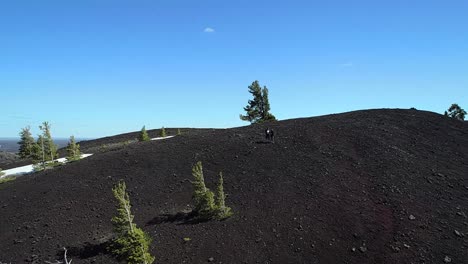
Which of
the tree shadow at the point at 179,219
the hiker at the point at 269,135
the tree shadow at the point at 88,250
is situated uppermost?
the hiker at the point at 269,135

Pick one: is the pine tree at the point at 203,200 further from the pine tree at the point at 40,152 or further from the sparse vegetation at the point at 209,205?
the pine tree at the point at 40,152

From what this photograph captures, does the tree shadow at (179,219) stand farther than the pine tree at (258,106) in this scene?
No

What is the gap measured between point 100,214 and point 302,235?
1189 cm

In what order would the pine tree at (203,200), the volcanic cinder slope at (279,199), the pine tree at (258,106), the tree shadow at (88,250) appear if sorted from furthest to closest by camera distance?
the pine tree at (258,106)
the pine tree at (203,200)
the tree shadow at (88,250)
the volcanic cinder slope at (279,199)

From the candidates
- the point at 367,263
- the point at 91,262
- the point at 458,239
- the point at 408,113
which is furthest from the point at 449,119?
the point at 91,262

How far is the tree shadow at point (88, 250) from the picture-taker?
17.0 m

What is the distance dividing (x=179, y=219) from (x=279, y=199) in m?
5.96

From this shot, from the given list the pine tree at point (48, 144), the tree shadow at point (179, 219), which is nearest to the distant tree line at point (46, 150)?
the pine tree at point (48, 144)

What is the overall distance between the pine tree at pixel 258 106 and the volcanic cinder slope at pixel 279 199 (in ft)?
53.3

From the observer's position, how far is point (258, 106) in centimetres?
4881

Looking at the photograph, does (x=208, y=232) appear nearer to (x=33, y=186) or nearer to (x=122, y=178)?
(x=122, y=178)

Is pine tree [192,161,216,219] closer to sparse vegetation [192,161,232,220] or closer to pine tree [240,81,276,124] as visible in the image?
sparse vegetation [192,161,232,220]

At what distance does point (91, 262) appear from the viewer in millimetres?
16453

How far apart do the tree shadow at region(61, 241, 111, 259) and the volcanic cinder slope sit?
0.24 feet
